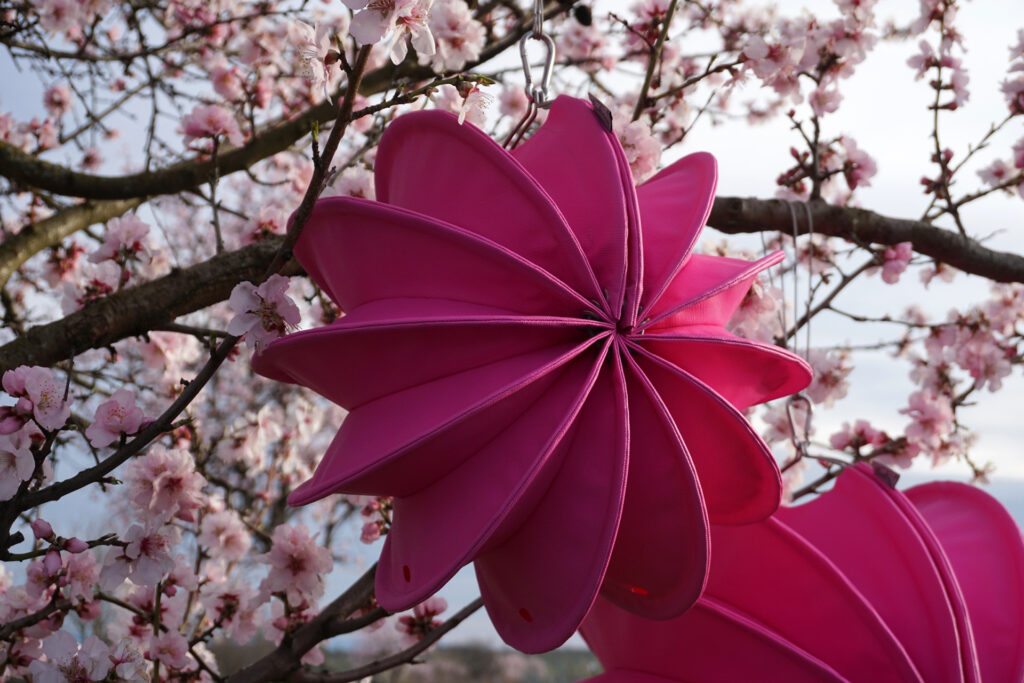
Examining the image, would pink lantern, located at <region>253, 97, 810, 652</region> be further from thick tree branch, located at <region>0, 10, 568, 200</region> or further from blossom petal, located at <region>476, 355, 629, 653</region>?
thick tree branch, located at <region>0, 10, 568, 200</region>

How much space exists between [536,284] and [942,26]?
2.53 m

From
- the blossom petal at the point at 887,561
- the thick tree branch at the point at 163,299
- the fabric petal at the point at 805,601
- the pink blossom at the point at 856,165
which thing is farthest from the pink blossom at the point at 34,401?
the pink blossom at the point at 856,165

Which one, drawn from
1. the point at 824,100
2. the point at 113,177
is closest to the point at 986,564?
the point at 824,100

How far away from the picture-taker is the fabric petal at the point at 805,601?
940 millimetres

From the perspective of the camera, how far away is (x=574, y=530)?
89 cm

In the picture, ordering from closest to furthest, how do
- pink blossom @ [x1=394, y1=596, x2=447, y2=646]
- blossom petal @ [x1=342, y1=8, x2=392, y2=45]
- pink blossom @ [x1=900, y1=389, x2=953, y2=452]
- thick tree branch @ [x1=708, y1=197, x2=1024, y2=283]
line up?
blossom petal @ [x1=342, y1=8, x2=392, y2=45], thick tree branch @ [x1=708, y1=197, x2=1024, y2=283], pink blossom @ [x1=394, y1=596, x2=447, y2=646], pink blossom @ [x1=900, y1=389, x2=953, y2=452]

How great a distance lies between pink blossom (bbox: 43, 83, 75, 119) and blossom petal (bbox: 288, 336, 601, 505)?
3.53 meters

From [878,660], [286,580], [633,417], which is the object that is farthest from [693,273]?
[286,580]

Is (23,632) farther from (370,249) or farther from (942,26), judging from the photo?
(942,26)

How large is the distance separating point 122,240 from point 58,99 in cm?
247

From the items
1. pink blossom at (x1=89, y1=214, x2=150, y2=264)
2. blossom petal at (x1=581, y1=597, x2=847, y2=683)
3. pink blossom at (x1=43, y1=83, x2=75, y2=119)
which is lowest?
blossom petal at (x1=581, y1=597, x2=847, y2=683)

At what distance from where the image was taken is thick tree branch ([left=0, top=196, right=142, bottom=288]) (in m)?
2.42

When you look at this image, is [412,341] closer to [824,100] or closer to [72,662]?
[72,662]

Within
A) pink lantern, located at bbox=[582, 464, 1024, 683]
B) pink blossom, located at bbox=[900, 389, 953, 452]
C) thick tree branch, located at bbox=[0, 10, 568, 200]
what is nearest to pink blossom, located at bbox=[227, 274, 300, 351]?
pink lantern, located at bbox=[582, 464, 1024, 683]
